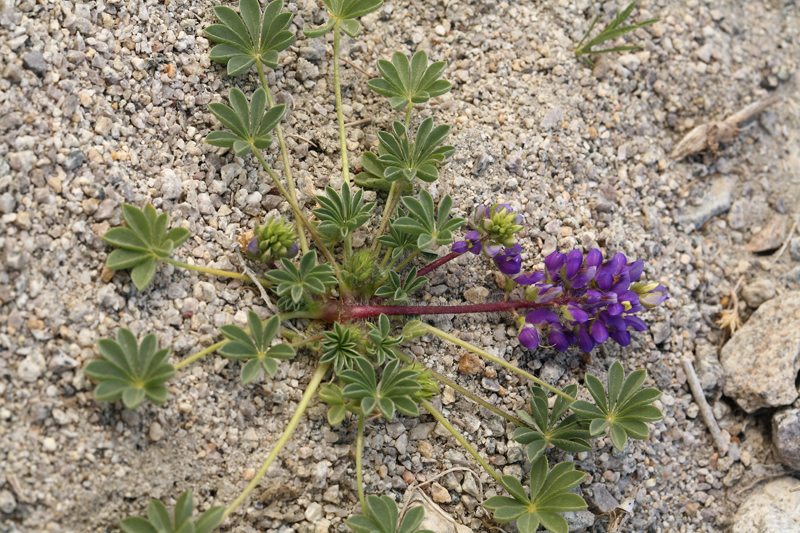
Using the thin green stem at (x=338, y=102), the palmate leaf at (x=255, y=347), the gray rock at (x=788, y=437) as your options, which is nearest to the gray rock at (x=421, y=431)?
the palmate leaf at (x=255, y=347)

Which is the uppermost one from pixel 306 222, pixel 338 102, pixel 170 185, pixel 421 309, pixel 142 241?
pixel 338 102

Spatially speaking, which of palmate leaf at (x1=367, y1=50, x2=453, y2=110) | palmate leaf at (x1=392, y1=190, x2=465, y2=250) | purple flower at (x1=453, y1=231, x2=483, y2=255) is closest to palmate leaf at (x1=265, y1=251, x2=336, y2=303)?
palmate leaf at (x1=392, y1=190, x2=465, y2=250)

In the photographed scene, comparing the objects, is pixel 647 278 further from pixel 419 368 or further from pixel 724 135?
pixel 419 368

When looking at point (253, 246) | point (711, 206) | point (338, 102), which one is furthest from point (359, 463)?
point (711, 206)

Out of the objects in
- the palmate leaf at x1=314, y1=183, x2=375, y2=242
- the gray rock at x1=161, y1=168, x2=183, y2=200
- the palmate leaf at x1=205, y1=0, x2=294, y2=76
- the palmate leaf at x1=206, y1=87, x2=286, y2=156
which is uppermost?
the palmate leaf at x1=205, y1=0, x2=294, y2=76

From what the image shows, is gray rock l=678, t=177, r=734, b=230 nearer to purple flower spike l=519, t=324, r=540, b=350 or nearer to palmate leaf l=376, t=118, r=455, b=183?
purple flower spike l=519, t=324, r=540, b=350

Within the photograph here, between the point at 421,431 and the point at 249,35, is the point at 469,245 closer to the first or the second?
the point at 421,431
